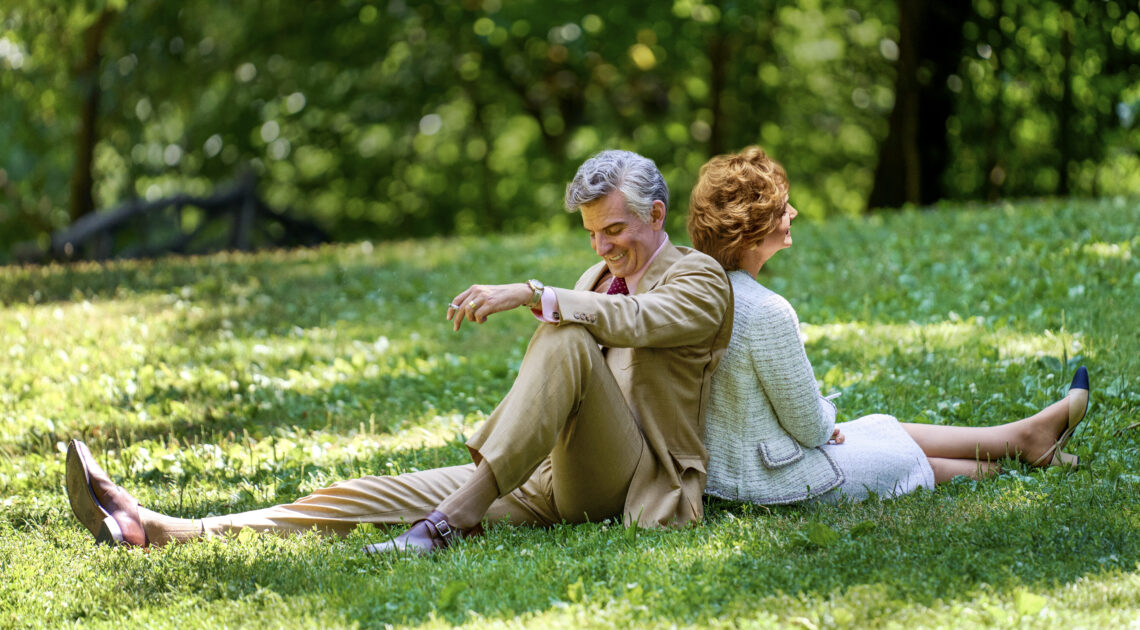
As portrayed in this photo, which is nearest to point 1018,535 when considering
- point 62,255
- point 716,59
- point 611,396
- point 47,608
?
point 611,396

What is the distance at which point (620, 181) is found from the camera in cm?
433

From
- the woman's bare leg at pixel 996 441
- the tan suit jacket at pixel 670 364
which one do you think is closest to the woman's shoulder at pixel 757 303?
the tan suit jacket at pixel 670 364

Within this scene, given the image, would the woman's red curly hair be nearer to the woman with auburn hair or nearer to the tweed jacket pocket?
the woman with auburn hair

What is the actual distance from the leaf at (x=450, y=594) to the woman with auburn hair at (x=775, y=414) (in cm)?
123

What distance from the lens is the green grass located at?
148 inches

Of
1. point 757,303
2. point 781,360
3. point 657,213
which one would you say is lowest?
point 781,360

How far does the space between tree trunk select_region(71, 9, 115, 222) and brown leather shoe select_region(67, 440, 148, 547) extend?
15111 millimetres

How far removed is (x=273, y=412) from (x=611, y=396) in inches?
140

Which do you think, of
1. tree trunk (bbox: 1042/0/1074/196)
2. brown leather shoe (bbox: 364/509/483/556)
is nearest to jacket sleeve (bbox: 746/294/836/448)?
brown leather shoe (bbox: 364/509/483/556)

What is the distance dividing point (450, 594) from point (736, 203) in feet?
5.99

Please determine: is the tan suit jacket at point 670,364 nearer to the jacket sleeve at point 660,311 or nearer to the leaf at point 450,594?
the jacket sleeve at point 660,311

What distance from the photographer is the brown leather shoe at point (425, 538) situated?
427cm

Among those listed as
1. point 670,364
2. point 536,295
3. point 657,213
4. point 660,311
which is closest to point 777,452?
point 670,364

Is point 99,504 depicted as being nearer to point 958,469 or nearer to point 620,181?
point 620,181
